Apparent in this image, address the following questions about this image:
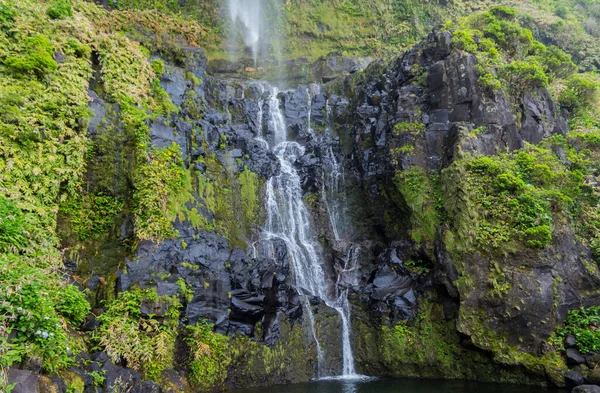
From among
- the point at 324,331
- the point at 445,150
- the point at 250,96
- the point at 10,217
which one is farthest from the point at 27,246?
the point at 250,96

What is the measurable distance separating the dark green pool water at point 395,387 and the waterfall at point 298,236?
5.18 feet

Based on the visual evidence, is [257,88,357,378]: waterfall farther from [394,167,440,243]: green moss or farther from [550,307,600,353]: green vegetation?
[550,307,600,353]: green vegetation

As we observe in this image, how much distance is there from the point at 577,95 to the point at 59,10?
85.0ft

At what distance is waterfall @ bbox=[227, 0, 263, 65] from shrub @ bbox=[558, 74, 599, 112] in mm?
23023

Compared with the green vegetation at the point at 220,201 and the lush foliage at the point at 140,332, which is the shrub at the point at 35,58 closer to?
the green vegetation at the point at 220,201

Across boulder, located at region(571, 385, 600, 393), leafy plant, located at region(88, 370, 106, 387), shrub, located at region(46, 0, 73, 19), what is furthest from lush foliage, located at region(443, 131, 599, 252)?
shrub, located at region(46, 0, 73, 19)

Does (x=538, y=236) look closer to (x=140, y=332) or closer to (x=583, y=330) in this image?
(x=583, y=330)

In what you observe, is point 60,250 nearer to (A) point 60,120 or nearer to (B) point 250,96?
(A) point 60,120

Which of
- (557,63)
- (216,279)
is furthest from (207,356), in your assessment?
(557,63)

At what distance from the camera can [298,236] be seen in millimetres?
18750

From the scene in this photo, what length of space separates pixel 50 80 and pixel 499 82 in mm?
17805

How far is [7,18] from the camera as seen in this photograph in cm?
1284

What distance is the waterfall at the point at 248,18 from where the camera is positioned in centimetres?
3348

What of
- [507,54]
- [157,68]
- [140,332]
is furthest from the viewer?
[507,54]
